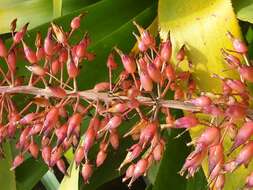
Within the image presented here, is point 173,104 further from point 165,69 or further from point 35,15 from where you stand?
point 35,15

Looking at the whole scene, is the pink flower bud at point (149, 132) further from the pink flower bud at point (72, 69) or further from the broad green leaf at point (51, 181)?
the broad green leaf at point (51, 181)

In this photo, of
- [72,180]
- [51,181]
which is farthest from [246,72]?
[51,181]

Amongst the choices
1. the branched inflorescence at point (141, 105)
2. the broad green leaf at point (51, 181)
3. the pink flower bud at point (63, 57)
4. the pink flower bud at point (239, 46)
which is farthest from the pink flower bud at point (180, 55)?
the broad green leaf at point (51, 181)

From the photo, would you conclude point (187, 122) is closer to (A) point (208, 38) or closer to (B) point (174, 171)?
(A) point (208, 38)

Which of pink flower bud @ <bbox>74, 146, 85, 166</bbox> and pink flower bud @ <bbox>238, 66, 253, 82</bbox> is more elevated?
pink flower bud @ <bbox>238, 66, 253, 82</bbox>

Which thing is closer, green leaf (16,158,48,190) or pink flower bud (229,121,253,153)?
pink flower bud (229,121,253,153)

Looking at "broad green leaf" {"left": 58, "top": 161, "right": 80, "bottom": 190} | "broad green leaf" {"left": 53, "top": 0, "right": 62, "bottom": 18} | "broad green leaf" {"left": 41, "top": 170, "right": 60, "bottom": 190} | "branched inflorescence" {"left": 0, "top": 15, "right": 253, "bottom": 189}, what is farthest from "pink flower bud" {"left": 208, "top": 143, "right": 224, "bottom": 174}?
"broad green leaf" {"left": 41, "top": 170, "right": 60, "bottom": 190}

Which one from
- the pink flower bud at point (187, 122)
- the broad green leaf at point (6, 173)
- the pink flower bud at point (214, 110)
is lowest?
the broad green leaf at point (6, 173)

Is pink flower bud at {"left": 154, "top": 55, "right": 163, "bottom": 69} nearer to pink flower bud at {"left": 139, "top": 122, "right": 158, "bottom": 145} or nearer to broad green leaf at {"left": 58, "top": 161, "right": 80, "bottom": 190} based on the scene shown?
pink flower bud at {"left": 139, "top": 122, "right": 158, "bottom": 145}
